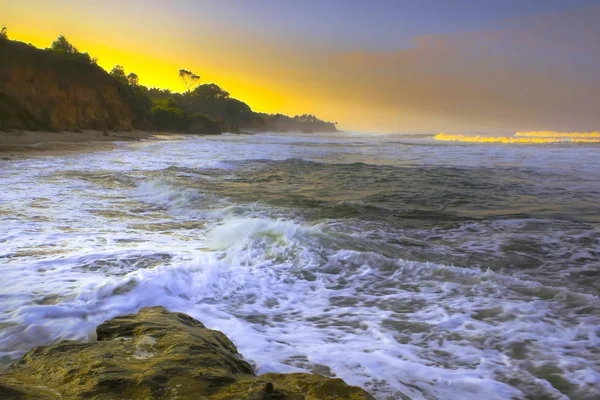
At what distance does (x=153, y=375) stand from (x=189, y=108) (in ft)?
289

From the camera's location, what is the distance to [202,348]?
187 centimetres

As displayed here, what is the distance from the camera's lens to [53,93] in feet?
93.3

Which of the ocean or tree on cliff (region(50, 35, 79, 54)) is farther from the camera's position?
tree on cliff (region(50, 35, 79, 54))

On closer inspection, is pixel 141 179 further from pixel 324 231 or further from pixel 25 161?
pixel 324 231

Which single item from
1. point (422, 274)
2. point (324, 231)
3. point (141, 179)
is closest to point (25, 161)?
point (141, 179)

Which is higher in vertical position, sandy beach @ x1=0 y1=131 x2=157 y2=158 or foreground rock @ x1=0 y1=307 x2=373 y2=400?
sandy beach @ x1=0 y1=131 x2=157 y2=158

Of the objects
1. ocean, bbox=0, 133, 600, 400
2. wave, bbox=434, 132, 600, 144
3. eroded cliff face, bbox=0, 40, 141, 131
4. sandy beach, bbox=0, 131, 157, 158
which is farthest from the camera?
wave, bbox=434, 132, 600, 144

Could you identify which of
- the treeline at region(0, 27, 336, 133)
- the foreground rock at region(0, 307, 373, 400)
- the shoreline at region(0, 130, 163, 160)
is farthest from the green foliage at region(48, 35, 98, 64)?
the foreground rock at region(0, 307, 373, 400)

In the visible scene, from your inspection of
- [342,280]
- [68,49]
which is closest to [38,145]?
[342,280]

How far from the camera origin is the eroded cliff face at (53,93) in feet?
73.7

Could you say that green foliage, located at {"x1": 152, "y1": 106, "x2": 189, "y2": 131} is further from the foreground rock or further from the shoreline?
the foreground rock

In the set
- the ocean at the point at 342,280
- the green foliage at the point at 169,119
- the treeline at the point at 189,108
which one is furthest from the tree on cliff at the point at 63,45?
the ocean at the point at 342,280

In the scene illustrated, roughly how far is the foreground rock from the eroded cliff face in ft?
74.8

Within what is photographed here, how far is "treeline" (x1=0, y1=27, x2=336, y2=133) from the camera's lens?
41.6m
